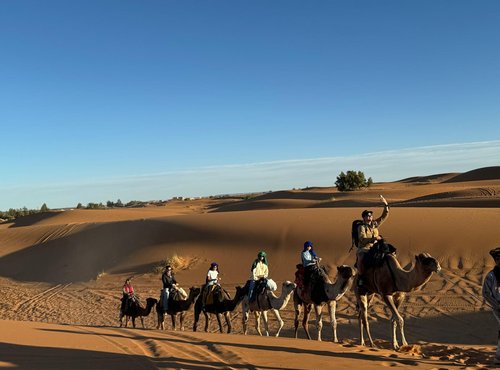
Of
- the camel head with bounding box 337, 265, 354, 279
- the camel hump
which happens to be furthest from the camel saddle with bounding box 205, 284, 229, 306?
the camel head with bounding box 337, 265, 354, 279

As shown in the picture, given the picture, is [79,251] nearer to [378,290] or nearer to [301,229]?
[301,229]

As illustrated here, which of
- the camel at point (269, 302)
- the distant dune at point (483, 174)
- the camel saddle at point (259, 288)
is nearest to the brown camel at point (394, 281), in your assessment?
the camel at point (269, 302)

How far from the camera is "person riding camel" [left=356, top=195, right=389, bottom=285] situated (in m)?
10.9

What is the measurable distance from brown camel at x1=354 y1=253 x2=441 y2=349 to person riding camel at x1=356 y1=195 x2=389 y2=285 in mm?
208

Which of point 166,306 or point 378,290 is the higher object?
point 378,290

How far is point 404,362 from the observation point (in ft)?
27.3

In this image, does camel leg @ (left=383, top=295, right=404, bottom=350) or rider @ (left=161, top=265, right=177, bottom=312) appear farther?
rider @ (left=161, top=265, right=177, bottom=312)

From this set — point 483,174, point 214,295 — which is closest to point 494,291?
point 214,295

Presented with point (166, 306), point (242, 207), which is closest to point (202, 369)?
point (166, 306)

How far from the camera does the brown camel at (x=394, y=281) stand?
31.6 ft

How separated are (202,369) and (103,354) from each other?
7.32ft

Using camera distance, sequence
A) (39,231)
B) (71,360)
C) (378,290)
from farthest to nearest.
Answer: (39,231), (378,290), (71,360)

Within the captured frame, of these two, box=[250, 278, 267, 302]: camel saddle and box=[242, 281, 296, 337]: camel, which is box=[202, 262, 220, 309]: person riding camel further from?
box=[250, 278, 267, 302]: camel saddle

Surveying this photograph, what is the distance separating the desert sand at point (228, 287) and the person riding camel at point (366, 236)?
5.50 feet
